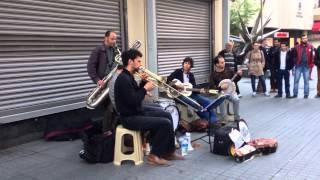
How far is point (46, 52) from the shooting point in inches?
262

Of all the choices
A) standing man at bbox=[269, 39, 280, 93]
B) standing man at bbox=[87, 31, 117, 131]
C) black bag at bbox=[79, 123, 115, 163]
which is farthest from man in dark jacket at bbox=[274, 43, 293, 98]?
black bag at bbox=[79, 123, 115, 163]

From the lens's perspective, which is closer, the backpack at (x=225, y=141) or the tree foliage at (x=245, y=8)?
the backpack at (x=225, y=141)

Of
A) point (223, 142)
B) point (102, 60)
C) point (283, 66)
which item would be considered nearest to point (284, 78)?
point (283, 66)

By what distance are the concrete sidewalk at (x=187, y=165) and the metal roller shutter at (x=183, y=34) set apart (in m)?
3.47

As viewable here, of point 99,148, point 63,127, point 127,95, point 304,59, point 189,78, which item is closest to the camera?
point 127,95

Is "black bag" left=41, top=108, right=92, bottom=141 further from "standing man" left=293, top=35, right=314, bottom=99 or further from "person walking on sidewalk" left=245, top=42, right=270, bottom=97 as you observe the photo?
"standing man" left=293, top=35, right=314, bottom=99

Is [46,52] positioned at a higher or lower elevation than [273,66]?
higher

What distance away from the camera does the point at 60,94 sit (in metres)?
6.96

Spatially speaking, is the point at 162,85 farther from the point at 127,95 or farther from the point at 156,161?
the point at 156,161

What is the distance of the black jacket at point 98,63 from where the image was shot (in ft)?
21.0

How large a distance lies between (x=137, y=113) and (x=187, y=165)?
3.09 feet

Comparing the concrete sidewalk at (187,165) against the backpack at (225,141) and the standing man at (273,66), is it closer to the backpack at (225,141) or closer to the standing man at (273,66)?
the backpack at (225,141)

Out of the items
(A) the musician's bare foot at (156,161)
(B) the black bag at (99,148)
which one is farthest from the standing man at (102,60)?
(A) the musician's bare foot at (156,161)

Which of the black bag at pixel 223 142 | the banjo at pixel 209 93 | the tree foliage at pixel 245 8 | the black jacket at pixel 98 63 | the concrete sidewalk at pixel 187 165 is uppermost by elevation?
the tree foliage at pixel 245 8
